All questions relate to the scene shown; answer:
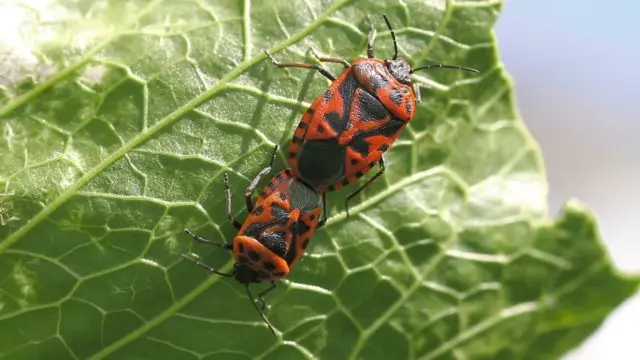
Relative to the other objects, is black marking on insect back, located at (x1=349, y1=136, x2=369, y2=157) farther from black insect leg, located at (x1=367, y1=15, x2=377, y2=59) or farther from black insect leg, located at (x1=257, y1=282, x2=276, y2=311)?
black insect leg, located at (x1=257, y1=282, x2=276, y2=311)

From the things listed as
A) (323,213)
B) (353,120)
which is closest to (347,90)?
(353,120)

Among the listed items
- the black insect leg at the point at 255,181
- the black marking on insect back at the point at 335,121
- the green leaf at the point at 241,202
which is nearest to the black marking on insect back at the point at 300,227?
the green leaf at the point at 241,202

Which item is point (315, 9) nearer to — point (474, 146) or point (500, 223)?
point (474, 146)

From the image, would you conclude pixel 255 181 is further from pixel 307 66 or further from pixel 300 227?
pixel 307 66

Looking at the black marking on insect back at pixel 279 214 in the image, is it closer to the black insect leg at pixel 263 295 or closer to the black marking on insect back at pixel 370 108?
the black insect leg at pixel 263 295

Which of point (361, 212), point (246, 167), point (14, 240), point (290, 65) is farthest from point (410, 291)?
point (14, 240)

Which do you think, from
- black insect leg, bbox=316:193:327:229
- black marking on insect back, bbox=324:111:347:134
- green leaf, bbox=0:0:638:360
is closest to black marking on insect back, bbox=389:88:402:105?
green leaf, bbox=0:0:638:360

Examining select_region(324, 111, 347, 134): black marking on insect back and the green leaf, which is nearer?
Answer: the green leaf
